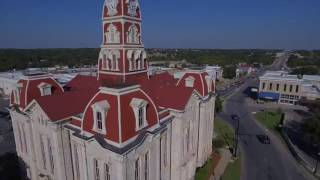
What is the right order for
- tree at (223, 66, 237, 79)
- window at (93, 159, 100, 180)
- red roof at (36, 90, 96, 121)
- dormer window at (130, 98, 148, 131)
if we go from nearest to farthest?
dormer window at (130, 98, 148, 131), window at (93, 159, 100, 180), red roof at (36, 90, 96, 121), tree at (223, 66, 237, 79)

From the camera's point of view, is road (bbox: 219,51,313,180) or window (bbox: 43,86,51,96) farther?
road (bbox: 219,51,313,180)

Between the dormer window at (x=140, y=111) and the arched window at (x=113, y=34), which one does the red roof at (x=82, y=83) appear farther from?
the dormer window at (x=140, y=111)

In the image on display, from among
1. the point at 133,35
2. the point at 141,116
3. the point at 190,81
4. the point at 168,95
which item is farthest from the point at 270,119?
the point at 141,116

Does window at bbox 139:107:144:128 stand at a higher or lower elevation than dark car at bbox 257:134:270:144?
higher

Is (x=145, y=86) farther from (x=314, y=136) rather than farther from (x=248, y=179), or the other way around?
(x=314, y=136)

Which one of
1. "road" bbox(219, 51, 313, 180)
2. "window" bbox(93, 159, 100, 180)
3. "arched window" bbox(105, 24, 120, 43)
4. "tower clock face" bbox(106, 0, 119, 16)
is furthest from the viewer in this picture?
"road" bbox(219, 51, 313, 180)

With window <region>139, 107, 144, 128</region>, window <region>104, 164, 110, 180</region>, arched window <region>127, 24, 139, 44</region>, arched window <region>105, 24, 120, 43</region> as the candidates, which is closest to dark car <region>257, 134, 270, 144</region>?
arched window <region>127, 24, 139, 44</region>

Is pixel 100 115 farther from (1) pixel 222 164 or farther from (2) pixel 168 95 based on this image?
(1) pixel 222 164

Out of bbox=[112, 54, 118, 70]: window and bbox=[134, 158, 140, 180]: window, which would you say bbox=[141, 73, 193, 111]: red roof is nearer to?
bbox=[112, 54, 118, 70]: window
